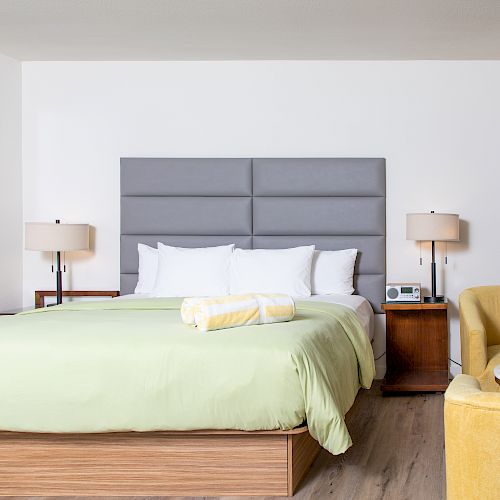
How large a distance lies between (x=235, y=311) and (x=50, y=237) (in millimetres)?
2406

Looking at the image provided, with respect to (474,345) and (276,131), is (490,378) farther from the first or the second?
(276,131)

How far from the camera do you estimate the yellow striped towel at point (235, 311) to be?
331 centimetres

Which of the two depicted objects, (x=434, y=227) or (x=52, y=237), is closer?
(x=434, y=227)

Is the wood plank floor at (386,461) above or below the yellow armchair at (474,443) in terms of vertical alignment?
below

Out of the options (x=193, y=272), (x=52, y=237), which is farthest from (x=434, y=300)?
(x=52, y=237)

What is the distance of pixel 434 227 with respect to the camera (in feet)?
17.0

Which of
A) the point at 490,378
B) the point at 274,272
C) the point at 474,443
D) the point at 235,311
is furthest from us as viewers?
the point at 274,272

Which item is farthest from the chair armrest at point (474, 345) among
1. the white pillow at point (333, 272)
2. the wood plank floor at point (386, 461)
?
the white pillow at point (333, 272)

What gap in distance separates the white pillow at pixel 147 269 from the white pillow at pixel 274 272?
0.59 meters

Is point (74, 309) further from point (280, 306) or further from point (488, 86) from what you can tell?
point (488, 86)

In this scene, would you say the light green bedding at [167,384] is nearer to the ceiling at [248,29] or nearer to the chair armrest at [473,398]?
the chair armrest at [473,398]

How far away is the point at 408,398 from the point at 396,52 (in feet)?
7.64

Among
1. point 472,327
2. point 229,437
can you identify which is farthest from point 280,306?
point 472,327

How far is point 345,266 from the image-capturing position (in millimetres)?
5398
